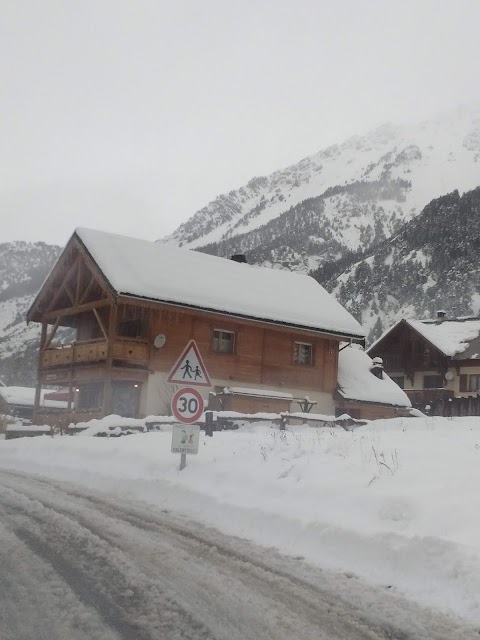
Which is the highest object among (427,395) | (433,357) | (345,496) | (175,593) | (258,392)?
(433,357)

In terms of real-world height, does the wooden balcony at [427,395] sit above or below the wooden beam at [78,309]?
below

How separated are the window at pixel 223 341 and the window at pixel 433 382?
2761 centimetres

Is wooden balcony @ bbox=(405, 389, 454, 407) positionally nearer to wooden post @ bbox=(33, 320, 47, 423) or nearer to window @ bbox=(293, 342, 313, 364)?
window @ bbox=(293, 342, 313, 364)

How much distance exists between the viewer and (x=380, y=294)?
336ft

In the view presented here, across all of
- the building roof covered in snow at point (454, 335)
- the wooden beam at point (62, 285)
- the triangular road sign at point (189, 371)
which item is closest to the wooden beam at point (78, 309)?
the wooden beam at point (62, 285)

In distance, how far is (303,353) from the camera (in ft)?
98.1

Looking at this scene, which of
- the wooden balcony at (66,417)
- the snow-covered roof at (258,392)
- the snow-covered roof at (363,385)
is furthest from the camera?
the snow-covered roof at (363,385)

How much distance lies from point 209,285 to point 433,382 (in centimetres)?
2939

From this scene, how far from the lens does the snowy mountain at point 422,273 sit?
3563 inches

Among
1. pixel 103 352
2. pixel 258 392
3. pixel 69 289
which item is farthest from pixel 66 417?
pixel 258 392

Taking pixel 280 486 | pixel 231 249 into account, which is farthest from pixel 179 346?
pixel 231 249

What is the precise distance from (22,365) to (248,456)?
95689mm

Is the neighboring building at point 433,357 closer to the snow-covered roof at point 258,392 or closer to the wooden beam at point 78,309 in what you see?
the snow-covered roof at point 258,392

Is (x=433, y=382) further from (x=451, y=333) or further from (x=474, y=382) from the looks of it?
(x=451, y=333)
